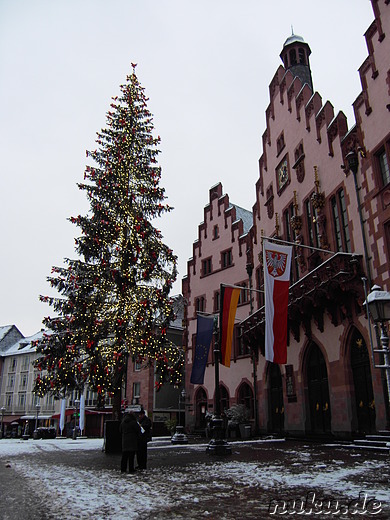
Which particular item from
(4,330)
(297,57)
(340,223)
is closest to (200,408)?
(340,223)

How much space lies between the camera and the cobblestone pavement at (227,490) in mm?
6238

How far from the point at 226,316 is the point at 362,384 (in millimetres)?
6640

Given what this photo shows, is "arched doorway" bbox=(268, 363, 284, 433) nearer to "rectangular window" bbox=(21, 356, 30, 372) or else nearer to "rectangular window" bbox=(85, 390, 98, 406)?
"rectangular window" bbox=(85, 390, 98, 406)

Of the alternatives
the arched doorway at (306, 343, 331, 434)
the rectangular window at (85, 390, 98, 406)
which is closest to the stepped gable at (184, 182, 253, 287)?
the arched doorway at (306, 343, 331, 434)

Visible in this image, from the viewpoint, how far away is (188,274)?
4178 cm

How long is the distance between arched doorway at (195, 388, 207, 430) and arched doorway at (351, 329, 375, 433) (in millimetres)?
19326

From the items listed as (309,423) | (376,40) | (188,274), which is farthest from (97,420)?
(376,40)

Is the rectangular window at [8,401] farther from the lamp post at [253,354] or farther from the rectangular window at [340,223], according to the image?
the rectangular window at [340,223]

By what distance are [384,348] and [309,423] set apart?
48.5 feet

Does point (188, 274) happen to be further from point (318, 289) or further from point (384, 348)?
point (384, 348)

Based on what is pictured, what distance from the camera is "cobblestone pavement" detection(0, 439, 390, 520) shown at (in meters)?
6.24

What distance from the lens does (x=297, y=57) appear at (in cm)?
3366

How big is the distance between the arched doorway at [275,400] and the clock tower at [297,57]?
21.2 meters

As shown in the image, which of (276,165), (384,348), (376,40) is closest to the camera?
(384,348)
